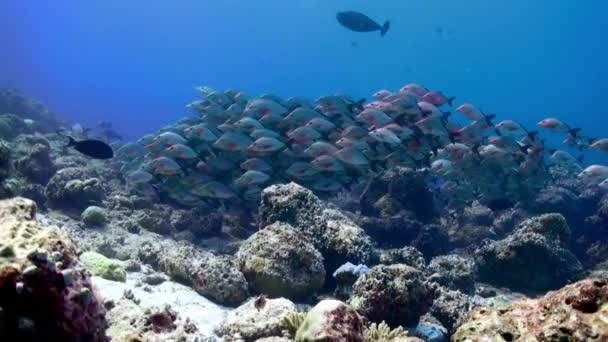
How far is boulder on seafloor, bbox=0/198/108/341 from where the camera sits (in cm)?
253

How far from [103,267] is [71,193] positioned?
5.14 m

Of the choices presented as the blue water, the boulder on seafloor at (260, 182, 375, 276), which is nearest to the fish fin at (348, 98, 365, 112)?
the boulder on seafloor at (260, 182, 375, 276)

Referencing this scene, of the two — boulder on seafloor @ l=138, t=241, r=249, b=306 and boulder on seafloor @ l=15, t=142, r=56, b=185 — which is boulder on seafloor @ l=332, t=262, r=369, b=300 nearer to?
boulder on seafloor @ l=138, t=241, r=249, b=306

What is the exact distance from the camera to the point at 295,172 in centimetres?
1124

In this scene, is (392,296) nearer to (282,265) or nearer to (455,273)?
(282,265)

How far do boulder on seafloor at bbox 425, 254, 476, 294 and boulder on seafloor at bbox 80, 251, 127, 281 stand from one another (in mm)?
5443

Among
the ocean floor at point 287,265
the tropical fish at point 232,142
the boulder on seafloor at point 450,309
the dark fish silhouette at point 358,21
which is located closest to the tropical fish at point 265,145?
the tropical fish at point 232,142

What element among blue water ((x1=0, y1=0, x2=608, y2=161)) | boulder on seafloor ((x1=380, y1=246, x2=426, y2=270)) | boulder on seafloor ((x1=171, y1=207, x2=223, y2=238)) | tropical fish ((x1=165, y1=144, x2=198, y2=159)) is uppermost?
blue water ((x1=0, y1=0, x2=608, y2=161))

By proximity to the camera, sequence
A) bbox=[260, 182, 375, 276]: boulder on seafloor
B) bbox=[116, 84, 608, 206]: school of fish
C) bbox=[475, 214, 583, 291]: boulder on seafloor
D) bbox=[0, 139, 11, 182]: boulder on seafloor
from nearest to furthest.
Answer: bbox=[0, 139, 11, 182]: boulder on seafloor, bbox=[260, 182, 375, 276]: boulder on seafloor, bbox=[475, 214, 583, 291]: boulder on seafloor, bbox=[116, 84, 608, 206]: school of fish

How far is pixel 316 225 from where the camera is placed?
877 centimetres

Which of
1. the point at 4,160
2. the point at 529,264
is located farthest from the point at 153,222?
the point at 529,264

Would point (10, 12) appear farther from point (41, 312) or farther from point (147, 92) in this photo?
point (41, 312)

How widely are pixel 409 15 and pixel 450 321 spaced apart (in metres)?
166

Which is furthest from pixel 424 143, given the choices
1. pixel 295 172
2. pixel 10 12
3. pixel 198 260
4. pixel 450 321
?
pixel 10 12
